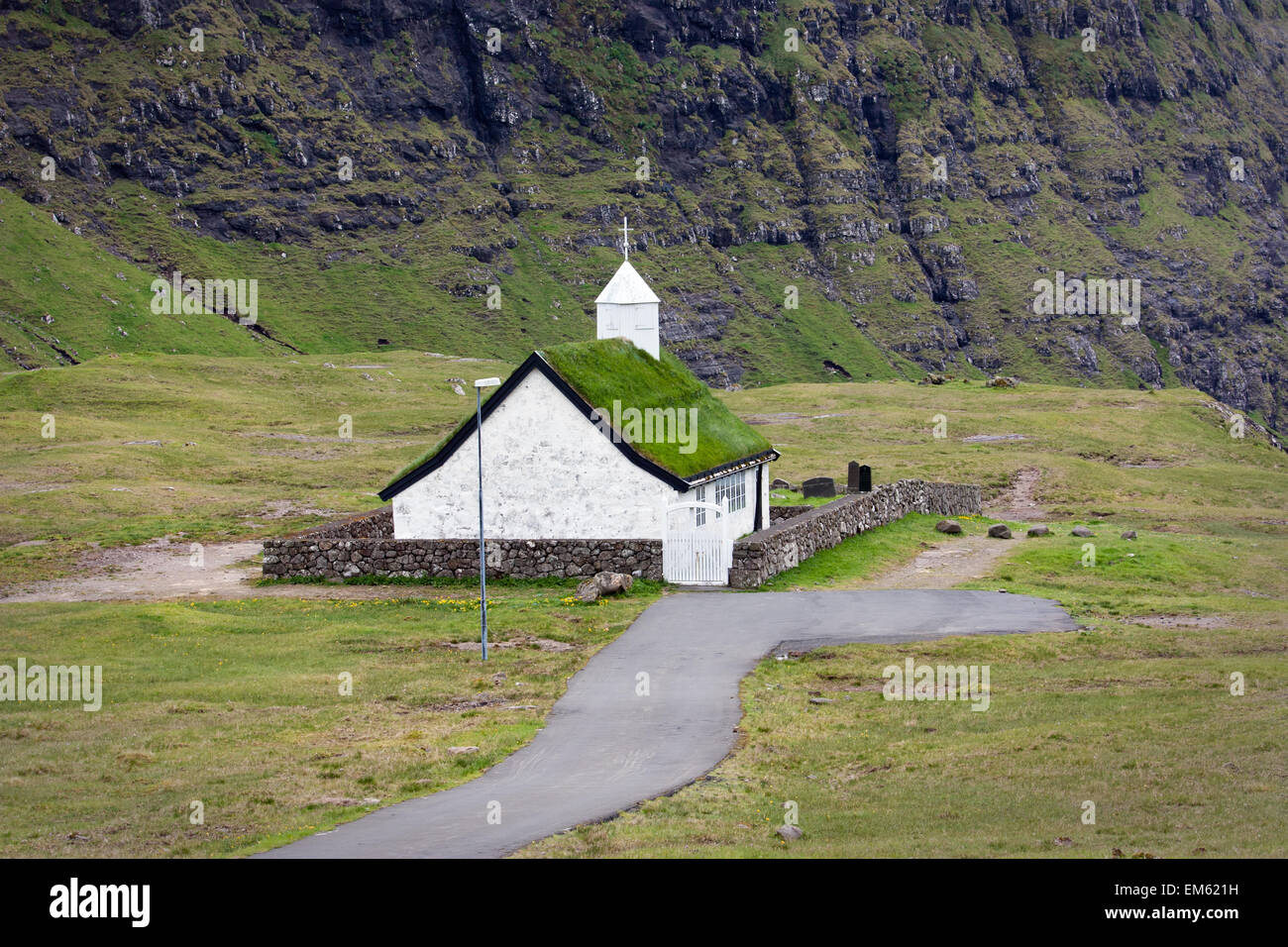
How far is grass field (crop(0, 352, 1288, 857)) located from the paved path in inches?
29.5

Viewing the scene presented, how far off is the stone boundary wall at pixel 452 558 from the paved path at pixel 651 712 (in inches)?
116

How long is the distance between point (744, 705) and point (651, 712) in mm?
1927

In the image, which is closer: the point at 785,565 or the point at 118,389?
the point at 785,565

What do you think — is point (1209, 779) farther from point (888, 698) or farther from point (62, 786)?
point (62, 786)

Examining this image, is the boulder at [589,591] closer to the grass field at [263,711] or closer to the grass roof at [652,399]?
the grass field at [263,711]

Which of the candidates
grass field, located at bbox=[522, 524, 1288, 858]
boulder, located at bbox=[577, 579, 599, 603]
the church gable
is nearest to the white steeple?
the church gable

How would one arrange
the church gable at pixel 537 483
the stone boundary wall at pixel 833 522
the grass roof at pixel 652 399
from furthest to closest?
the grass roof at pixel 652 399 < the church gable at pixel 537 483 < the stone boundary wall at pixel 833 522

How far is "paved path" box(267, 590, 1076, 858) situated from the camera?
804 inches

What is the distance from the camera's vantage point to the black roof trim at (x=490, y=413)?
4375 centimetres

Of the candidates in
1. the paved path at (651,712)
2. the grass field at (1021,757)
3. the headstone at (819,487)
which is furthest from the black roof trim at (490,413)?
the headstone at (819,487)

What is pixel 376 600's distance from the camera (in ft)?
136

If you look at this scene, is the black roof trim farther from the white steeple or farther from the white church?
the white steeple
